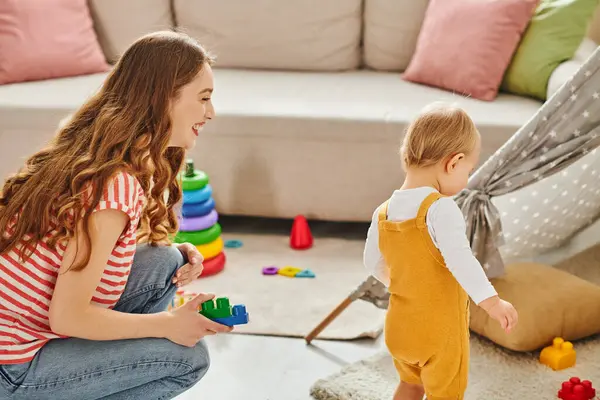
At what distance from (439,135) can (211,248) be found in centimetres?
130

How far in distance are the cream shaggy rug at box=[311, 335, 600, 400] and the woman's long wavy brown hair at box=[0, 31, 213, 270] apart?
737 mm

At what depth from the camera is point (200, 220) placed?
9.29 feet

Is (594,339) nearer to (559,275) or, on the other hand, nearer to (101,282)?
(559,275)

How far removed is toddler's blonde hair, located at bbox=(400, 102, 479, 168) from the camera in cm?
170

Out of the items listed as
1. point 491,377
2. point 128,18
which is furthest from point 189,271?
point 128,18

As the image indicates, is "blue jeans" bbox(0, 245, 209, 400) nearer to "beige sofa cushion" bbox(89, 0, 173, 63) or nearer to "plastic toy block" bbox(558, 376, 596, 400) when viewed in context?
"plastic toy block" bbox(558, 376, 596, 400)

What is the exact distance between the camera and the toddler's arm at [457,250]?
1646 mm

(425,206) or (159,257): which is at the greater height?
(425,206)

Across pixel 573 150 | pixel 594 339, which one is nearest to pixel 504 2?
pixel 573 150

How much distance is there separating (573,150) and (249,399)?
3.26 ft

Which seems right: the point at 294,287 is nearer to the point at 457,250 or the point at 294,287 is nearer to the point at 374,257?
the point at 374,257

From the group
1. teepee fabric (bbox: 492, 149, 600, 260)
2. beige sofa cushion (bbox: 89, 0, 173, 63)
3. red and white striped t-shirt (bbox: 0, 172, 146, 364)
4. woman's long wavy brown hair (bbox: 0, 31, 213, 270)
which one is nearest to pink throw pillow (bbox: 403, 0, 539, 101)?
teepee fabric (bbox: 492, 149, 600, 260)

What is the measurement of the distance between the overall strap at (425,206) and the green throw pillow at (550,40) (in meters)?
1.46

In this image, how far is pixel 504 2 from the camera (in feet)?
10.00
